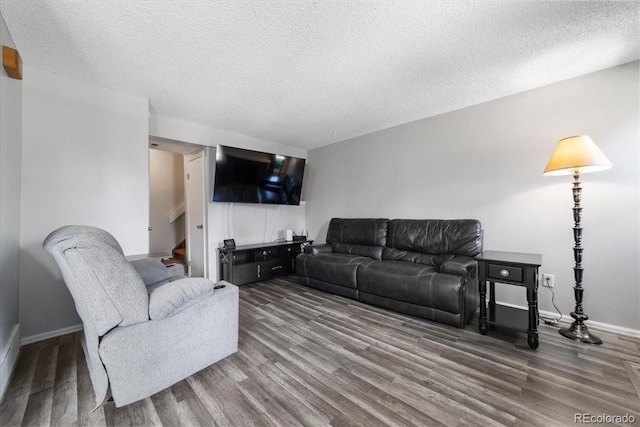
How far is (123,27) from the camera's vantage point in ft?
5.54

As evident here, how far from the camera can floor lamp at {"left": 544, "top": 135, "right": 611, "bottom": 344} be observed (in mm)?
1943

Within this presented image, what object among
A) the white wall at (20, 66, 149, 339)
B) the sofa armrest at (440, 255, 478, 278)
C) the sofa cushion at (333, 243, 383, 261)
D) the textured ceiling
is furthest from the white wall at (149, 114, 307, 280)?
the sofa armrest at (440, 255, 478, 278)

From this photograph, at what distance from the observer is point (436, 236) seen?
3.04 metres

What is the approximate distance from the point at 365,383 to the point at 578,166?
7.55 ft

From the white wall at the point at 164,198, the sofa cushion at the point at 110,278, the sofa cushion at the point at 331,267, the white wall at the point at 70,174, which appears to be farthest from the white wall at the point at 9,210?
the white wall at the point at 164,198

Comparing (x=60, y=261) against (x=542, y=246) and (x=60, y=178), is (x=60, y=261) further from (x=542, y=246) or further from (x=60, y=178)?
(x=542, y=246)

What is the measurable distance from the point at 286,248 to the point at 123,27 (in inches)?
129

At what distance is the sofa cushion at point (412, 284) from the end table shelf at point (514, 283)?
0.22 metres

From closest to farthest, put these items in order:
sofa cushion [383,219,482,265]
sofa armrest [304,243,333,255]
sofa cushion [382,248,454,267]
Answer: sofa cushion [383,219,482,265] < sofa cushion [382,248,454,267] < sofa armrest [304,243,333,255]

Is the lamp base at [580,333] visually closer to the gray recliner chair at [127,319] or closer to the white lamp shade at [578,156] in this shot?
the white lamp shade at [578,156]

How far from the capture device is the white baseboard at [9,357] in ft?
4.88

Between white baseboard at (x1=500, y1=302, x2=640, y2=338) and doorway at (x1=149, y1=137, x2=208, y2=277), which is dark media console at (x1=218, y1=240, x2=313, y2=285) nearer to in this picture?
doorway at (x1=149, y1=137, x2=208, y2=277)

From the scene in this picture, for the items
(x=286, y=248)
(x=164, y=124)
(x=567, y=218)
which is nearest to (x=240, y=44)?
(x=164, y=124)

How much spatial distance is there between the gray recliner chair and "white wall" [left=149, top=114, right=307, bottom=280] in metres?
2.28
